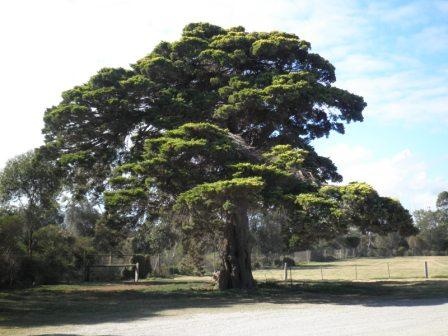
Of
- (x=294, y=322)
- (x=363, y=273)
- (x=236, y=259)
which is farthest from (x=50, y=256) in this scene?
(x=363, y=273)

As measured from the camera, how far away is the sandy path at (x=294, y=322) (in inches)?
482

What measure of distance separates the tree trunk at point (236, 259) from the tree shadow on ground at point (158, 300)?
35.9 inches

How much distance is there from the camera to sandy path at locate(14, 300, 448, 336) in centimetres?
1225

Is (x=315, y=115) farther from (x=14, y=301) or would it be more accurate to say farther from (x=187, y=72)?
(x=14, y=301)

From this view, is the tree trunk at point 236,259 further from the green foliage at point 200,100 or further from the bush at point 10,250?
the bush at point 10,250

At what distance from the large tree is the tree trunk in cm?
5

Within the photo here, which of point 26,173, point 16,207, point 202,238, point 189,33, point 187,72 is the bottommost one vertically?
point 202,238

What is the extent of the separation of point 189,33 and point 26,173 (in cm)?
1201

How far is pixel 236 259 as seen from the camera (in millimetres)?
25641

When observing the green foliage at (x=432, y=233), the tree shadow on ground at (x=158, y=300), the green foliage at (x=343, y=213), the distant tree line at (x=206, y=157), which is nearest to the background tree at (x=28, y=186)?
the distant tree line at (x=206, y=157)

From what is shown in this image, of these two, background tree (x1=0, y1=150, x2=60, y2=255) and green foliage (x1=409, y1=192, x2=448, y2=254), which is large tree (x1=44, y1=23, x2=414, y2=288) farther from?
green foliage (x1=409, y1=192, x2=448, y2=254)

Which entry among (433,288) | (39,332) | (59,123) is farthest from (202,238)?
(39,332)

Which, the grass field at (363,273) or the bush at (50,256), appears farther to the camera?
the grass field at (363,273)

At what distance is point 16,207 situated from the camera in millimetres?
29625
